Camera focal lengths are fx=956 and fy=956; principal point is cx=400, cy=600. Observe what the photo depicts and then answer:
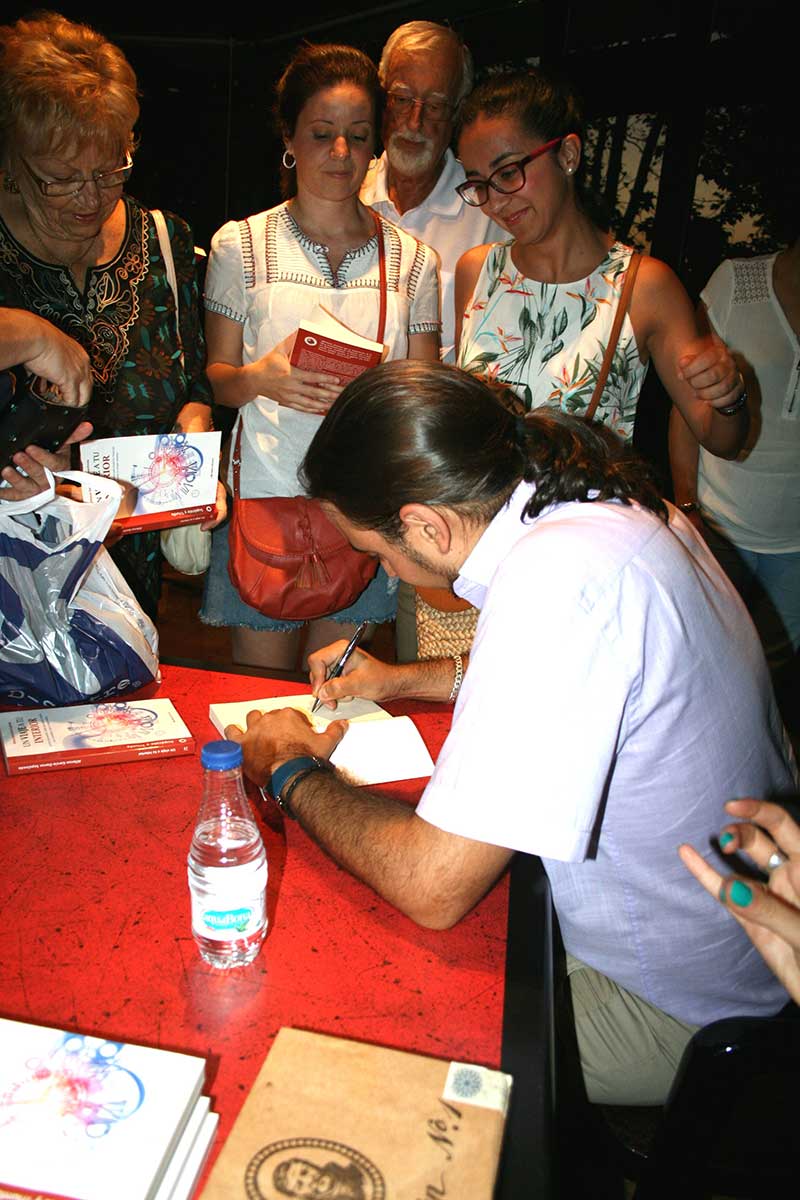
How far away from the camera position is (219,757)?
3.49 ft

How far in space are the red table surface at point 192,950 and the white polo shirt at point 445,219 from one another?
177cm

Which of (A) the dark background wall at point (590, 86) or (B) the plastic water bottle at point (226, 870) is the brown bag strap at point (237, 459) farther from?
(A) the dark background wall at point (590, 86)

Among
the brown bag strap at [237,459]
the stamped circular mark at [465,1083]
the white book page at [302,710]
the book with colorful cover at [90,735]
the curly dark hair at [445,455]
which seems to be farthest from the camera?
the brown bag strap at [237,459]

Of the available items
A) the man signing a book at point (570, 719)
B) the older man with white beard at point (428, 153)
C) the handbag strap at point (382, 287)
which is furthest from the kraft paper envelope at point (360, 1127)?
the older man with white beard at point (428, 153)

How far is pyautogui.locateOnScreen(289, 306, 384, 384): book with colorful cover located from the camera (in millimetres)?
2045

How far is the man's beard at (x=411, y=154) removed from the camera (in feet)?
8.73

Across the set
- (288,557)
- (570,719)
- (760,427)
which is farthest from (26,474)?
(760,427)

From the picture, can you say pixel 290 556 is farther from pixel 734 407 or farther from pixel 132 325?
pixel 734 407

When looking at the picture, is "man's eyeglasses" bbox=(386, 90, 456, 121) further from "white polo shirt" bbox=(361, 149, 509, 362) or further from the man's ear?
the man's ear

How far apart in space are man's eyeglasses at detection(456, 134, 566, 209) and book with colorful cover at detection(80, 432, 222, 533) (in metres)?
0.86

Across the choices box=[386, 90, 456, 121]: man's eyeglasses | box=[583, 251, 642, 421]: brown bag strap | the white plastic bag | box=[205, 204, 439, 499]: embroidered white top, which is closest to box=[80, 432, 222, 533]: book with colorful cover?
the white plastic bag

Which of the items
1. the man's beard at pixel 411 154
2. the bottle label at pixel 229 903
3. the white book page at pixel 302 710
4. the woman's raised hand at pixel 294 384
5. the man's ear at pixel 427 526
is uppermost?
the man's beard at pixel 411 154

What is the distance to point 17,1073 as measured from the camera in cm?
87

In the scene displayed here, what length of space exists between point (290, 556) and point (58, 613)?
0.75m
